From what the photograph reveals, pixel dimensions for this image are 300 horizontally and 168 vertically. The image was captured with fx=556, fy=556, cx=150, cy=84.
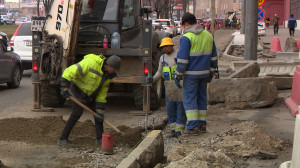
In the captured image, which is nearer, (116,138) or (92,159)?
(92,159)

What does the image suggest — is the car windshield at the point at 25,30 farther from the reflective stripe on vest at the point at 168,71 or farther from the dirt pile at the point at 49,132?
the reflective stripe on vest at the point at 168,71

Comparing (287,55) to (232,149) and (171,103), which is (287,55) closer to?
(171,103)

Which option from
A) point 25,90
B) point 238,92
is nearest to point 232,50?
point 25,90

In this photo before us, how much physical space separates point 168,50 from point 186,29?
0.74m

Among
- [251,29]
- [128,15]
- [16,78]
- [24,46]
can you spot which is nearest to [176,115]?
[128,15]

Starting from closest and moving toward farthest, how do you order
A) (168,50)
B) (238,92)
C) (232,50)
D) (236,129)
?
(236,129) → (168,50) → (238,92) → (232,50)

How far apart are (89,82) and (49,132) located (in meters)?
1.61

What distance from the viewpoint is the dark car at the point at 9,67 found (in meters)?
15.0

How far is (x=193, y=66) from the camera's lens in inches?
331

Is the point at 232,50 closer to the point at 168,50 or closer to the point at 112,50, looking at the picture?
the point at 112,50

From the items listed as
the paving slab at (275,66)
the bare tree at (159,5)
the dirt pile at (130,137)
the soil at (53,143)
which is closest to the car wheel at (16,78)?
the soil at (53,143)

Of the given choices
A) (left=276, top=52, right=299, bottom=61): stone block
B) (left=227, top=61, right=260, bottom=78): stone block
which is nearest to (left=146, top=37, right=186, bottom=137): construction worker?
(left=227, top=61, right=260, bottom=78): stone block

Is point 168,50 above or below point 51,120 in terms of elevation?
above

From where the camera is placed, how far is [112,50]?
11.2 meters
